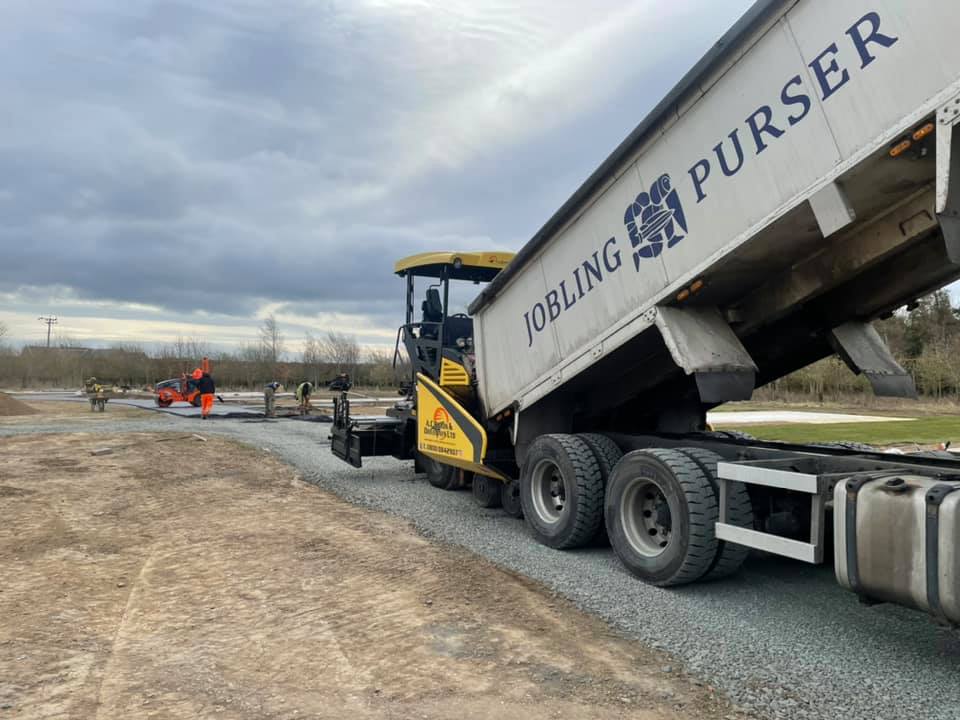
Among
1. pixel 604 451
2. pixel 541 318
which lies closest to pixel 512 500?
pixel 604 451

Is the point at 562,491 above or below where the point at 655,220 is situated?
below

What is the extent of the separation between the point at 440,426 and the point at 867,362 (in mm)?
4487

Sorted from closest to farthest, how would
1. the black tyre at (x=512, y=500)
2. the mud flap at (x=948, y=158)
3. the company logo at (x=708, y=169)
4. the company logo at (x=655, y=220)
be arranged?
the mud flap at (x=948, y=158) < the company logo at (x=708, y=169) < the company logo at (x=655, y=220) < the black tyre at (x=512, y=500)

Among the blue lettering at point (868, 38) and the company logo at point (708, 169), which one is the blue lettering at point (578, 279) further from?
the blue lettering at point (868, 38)

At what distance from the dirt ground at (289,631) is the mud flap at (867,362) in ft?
11.1

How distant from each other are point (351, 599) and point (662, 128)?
4.05 m

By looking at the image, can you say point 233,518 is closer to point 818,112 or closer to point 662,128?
point 662,128

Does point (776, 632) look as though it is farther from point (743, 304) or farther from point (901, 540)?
point (743, 304)

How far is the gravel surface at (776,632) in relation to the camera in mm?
3139

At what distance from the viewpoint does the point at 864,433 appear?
52.3 ft

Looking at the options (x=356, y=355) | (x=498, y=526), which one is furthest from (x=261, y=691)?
(x=356, y=355)

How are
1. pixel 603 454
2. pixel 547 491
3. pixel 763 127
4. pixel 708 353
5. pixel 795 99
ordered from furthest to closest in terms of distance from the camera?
pixel 547 491
pixel 603 454
pixel 708 353
pixel 763 127
pixel 795 99

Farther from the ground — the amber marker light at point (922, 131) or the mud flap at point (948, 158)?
the amber marker light at point (922, 131)

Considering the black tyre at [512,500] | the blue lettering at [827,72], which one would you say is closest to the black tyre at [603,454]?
the black tyre at [512,500]
